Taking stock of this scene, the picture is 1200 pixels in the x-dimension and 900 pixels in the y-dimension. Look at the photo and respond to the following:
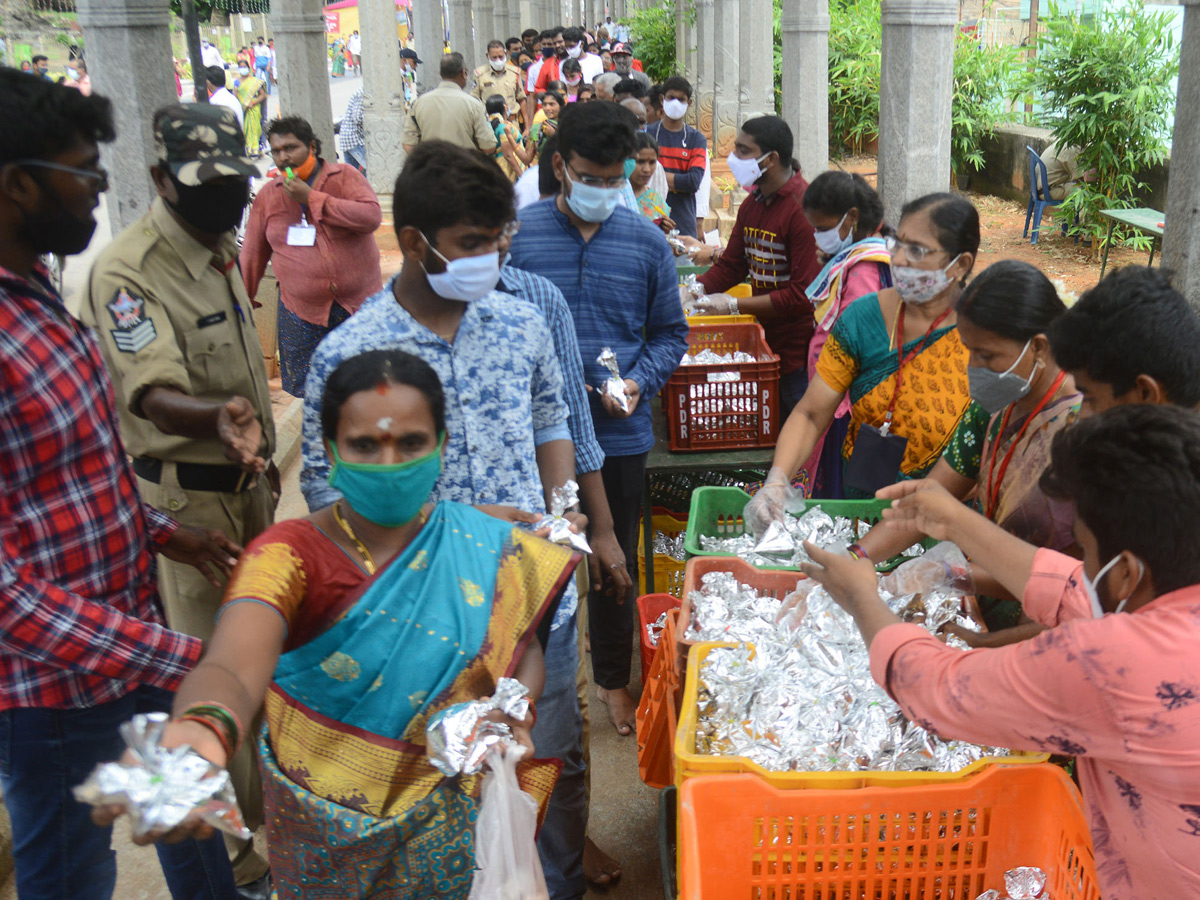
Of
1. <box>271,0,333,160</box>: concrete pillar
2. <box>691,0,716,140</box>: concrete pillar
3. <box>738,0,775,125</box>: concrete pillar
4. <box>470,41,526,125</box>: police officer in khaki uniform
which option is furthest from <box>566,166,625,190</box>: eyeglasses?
<box>691,0,716,140</box>: concrete pillar

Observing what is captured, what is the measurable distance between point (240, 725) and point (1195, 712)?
1340 mm

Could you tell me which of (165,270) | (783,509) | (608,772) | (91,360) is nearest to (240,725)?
(91,360)

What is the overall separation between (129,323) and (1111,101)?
42.3ft

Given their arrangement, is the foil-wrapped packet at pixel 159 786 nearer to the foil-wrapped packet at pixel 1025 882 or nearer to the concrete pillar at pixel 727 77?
the foil-wrapped packet at pixel 1025 882

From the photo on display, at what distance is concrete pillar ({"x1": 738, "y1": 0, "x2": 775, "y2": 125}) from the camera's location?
14383 millimetres

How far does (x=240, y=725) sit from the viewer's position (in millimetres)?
1444

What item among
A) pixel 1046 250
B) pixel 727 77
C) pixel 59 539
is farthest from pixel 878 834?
pixel 727 77

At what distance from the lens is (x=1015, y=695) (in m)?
1.50

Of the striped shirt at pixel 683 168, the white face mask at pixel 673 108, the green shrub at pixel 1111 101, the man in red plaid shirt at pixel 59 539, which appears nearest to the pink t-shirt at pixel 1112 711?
the man in red plaid shirt at pixel 59 539

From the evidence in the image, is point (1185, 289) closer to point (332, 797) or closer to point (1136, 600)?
point (1136, 600)

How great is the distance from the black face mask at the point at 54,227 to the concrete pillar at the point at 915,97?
4.71 meters

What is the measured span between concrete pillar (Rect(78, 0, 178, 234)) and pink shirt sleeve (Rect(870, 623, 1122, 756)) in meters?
4.33

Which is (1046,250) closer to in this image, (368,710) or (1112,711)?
(1112,711)

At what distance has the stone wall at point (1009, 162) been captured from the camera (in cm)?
1512
